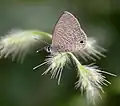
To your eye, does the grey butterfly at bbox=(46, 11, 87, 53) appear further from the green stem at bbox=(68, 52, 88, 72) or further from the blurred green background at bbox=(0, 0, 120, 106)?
the blurred green background at bbox=(0, 0, 120, 106)

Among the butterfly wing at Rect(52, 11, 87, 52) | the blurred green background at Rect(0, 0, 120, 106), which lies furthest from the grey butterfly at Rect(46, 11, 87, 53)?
the blurred green background at Rect(0, 0, 120, 106)

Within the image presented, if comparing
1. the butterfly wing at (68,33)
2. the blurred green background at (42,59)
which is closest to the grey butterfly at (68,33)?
the butterfly wing at (68,33)

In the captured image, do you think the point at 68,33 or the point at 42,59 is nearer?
the point at 68,33

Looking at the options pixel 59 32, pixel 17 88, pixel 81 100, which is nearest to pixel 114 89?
pixel 81 100

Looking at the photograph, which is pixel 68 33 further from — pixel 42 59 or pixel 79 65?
pixel 42 59

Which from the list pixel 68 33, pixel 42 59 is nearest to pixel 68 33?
pixel 68 33

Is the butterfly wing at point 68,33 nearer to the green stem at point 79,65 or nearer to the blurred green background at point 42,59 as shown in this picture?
the green stem at point 79,65

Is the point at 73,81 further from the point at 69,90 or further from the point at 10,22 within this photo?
the point at 10,22
